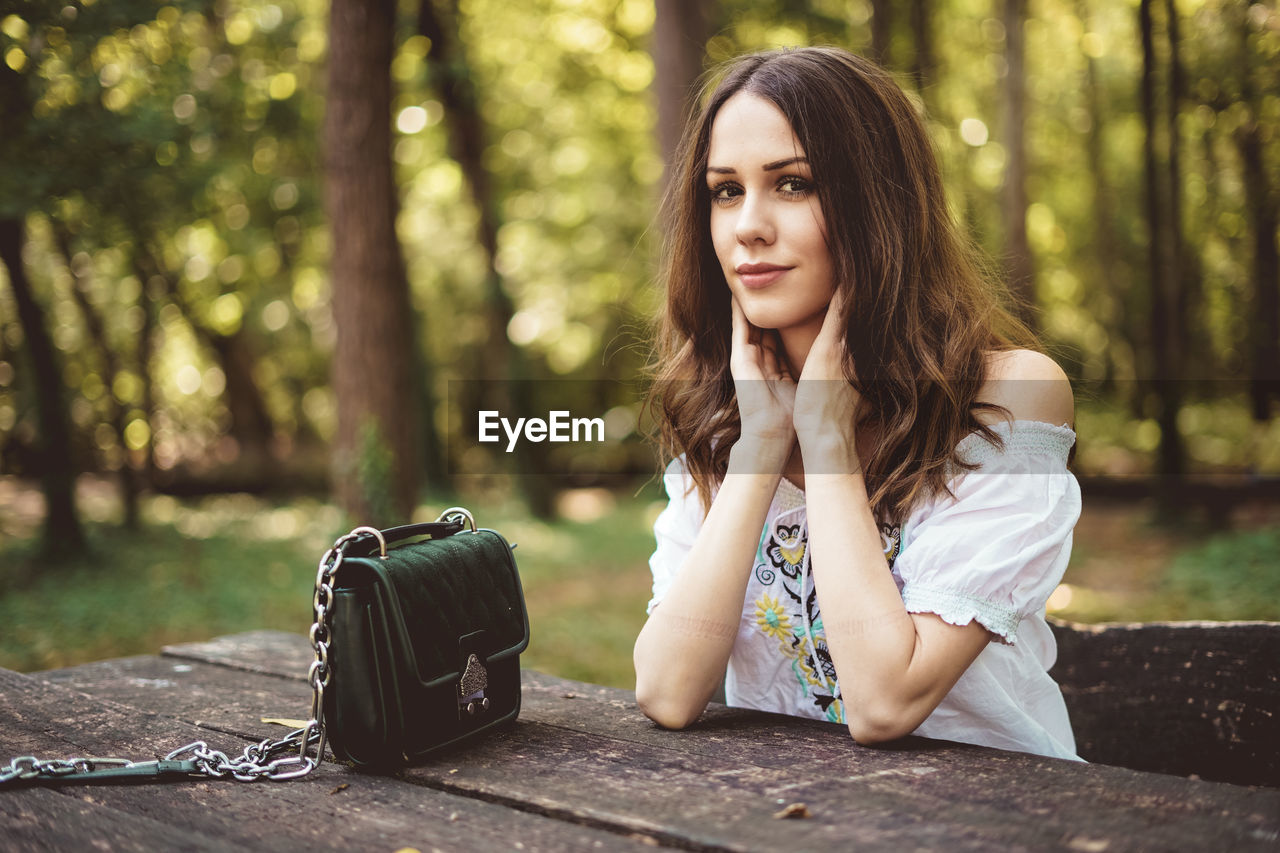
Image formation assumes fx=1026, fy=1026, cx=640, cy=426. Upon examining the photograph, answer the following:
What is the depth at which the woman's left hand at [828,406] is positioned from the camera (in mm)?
1904

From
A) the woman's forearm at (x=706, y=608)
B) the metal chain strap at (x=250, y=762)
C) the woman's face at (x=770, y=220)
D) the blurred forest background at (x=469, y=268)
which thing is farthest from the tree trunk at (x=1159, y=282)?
the metal chain strap at (x=250, y=762)

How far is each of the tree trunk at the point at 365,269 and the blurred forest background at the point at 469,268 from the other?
0.07 ft

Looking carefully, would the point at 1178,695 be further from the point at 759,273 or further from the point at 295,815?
the point at 295,815

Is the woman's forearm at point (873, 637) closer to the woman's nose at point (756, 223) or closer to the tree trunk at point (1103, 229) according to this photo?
the woman's nose at point (756, 223)

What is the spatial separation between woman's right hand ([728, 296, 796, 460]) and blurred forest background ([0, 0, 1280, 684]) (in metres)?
0.60

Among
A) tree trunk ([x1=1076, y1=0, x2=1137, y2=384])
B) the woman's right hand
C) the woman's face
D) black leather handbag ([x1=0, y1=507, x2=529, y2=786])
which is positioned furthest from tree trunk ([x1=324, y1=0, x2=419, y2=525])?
tree trunk ([x1=1076, y1=0, x2=1137, y2=384])

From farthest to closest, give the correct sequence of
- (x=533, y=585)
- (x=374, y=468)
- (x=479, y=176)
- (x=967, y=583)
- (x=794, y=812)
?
(x=479, y=176) < (x=533, y=585) < (x=374, y=468) < (x=967, y=583) < (x=794, y=812)

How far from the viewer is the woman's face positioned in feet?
6.53

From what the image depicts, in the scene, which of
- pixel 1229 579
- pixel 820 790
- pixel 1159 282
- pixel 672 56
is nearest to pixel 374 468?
pixel 672 56

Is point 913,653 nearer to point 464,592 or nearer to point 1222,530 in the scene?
point 464,592

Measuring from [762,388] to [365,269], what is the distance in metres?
5.49

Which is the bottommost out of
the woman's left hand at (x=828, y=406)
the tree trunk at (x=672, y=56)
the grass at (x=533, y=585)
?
the grass at (x=533, y=585)

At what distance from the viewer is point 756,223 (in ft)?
6.50

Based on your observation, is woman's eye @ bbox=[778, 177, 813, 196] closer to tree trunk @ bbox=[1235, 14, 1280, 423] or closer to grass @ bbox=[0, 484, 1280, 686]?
grass @ bbox=[0, 484, 1280, 686]
